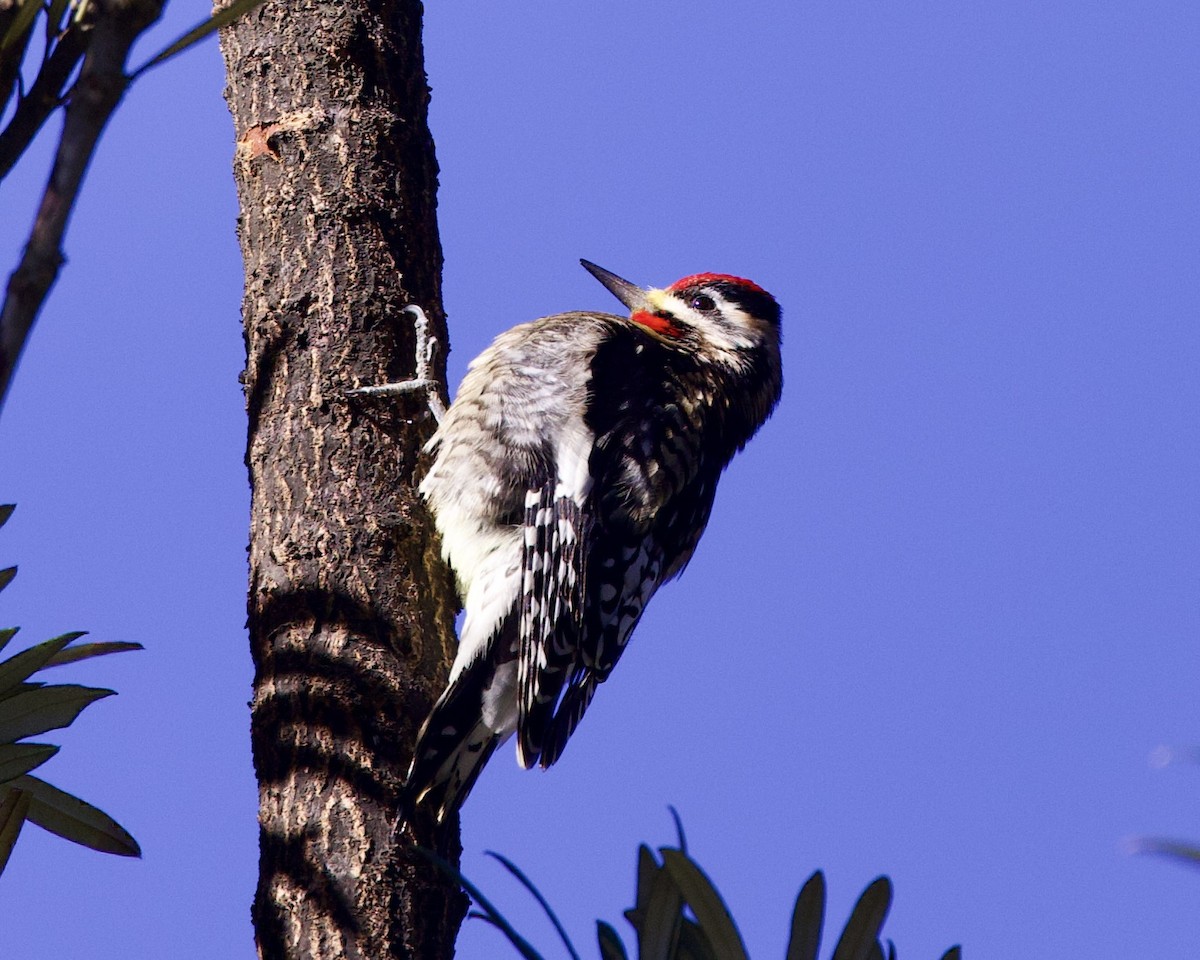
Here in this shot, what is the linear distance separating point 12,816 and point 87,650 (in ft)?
1.56

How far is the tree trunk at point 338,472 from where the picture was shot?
247cm

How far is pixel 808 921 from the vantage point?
1984 mm

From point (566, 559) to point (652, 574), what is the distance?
0.36 meters

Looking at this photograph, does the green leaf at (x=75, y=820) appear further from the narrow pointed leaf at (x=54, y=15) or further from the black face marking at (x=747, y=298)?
the black face marking at (x=747, y=298)

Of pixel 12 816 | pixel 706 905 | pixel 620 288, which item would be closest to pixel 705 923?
pixel 706 905

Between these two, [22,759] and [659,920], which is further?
[22,759]

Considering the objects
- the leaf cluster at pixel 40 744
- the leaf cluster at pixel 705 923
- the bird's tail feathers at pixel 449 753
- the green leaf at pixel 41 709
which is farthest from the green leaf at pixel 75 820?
the leaf cluster at pixel 705 923

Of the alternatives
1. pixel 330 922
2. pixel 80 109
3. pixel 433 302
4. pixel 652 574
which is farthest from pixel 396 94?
pixel 80 109

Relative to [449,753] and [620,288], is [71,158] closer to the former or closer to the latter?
[449,753]

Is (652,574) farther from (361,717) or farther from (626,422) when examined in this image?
(361,717)

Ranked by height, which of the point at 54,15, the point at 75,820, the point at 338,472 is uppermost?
the point at 338,472

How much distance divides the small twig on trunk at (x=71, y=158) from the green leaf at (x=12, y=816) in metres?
1.30

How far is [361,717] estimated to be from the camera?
2.64 meters

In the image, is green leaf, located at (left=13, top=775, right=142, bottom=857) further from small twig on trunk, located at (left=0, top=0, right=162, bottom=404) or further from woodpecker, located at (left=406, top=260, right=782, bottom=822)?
small twig on trunk, located at (left=0, top=0, right=162, bottom=404)
